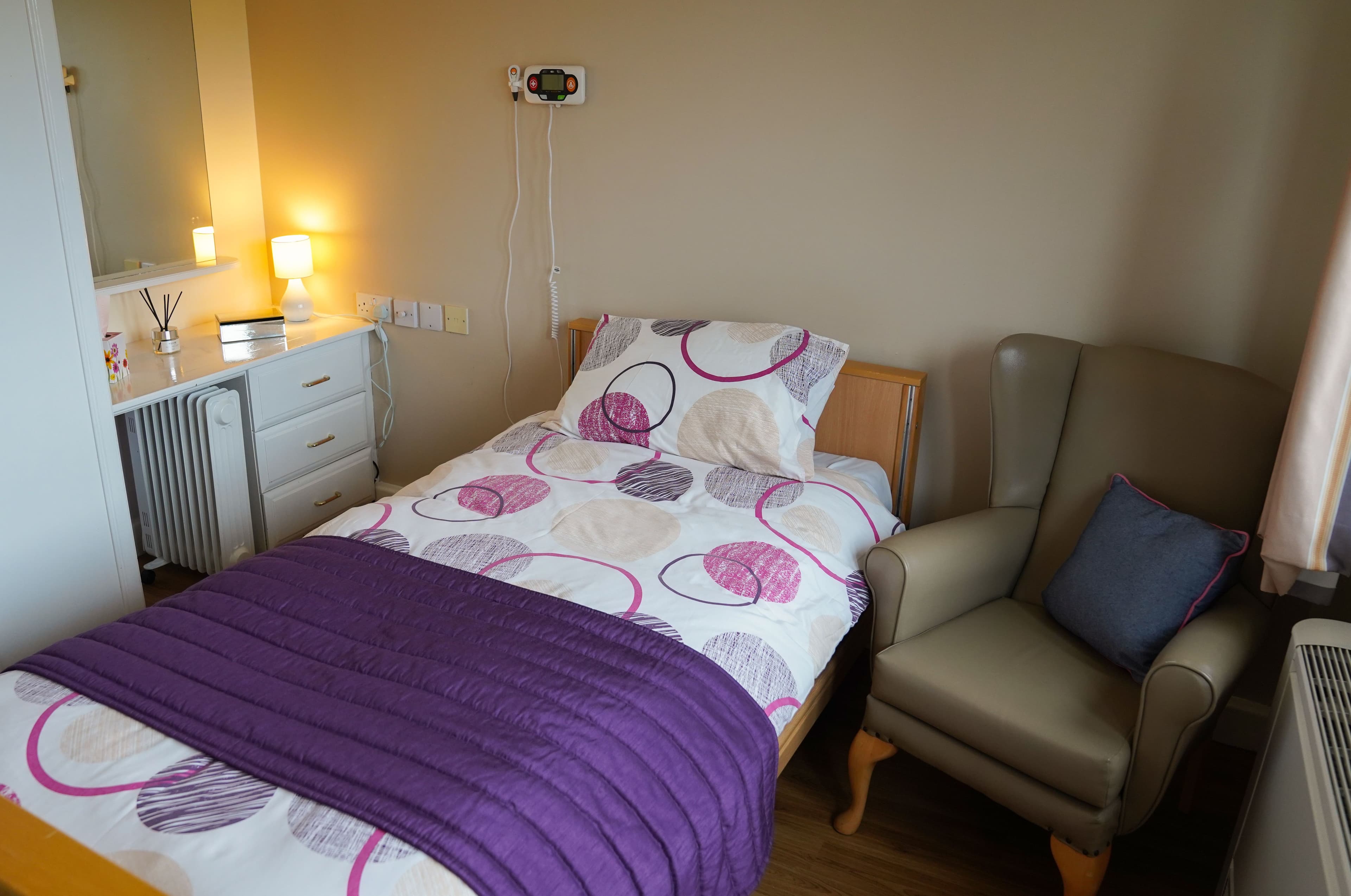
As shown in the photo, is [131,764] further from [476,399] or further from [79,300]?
[476,399]

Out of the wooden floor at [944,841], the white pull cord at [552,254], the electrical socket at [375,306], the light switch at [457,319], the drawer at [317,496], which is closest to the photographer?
the wooden floor at [944,841]

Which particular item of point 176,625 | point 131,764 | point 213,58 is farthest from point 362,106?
point 131,764

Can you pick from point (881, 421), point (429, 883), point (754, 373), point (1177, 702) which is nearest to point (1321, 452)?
point (1177, 702)

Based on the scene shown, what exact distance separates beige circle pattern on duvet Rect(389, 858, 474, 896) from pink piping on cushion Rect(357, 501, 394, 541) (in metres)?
0.94

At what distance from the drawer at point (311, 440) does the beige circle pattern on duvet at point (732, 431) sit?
4.43ft

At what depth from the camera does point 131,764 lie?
1.33 m

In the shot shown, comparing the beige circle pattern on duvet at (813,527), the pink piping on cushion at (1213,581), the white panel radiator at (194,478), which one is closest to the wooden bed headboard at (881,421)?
the beige circle pattern on duvet at (813,527)

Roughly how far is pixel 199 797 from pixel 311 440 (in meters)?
1.94

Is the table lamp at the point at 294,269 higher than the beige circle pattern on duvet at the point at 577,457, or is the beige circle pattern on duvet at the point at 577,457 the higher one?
the table lamp at the point at 294,269

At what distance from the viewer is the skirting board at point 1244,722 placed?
91.1 inches

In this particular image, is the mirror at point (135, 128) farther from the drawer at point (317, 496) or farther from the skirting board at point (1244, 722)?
the skirting board at point (1244, 722)

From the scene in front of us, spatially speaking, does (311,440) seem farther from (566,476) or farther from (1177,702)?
(1177,702)

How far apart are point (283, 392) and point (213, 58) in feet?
3.76

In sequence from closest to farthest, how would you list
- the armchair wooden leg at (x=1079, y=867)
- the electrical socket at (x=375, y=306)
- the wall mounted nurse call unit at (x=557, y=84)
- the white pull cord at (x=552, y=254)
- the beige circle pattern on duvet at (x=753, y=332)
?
the armchair wooden leg at (x=1079, y=867) < the beige circle pattern on duvet at (x=753, y=332) < the wall mounted nurse call unit at (x=557, y=84) < the white pull cord at (x=552, y=254) < the electrical socket at (x=375, y=306)
